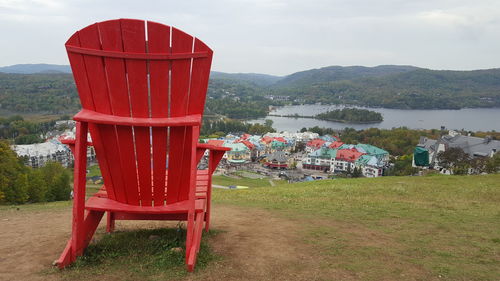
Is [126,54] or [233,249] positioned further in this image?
[233,249]

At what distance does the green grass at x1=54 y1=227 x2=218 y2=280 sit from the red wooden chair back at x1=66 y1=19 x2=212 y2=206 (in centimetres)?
59

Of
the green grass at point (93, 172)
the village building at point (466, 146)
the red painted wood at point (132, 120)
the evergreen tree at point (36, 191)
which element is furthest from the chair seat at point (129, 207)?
the green grass at point (93, 172)

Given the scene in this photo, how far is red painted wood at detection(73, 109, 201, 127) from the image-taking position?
356 centimetres

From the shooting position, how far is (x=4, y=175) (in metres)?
13.9

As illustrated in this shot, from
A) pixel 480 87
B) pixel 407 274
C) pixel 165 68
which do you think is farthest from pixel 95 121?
pixel 480 87

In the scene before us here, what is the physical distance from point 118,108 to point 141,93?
1.00 feet

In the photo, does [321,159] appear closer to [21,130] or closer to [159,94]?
[159,94]

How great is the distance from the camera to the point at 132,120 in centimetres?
362

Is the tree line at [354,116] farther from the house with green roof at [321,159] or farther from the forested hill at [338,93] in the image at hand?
the house with green roof at [321,159]

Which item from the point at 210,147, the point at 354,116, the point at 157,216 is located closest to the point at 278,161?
the point at 157,216

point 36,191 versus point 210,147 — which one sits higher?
point 210,147

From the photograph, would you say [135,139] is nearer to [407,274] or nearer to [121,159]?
[121,159]

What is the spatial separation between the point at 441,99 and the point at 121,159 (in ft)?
533

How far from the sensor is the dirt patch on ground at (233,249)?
350 centimetres
